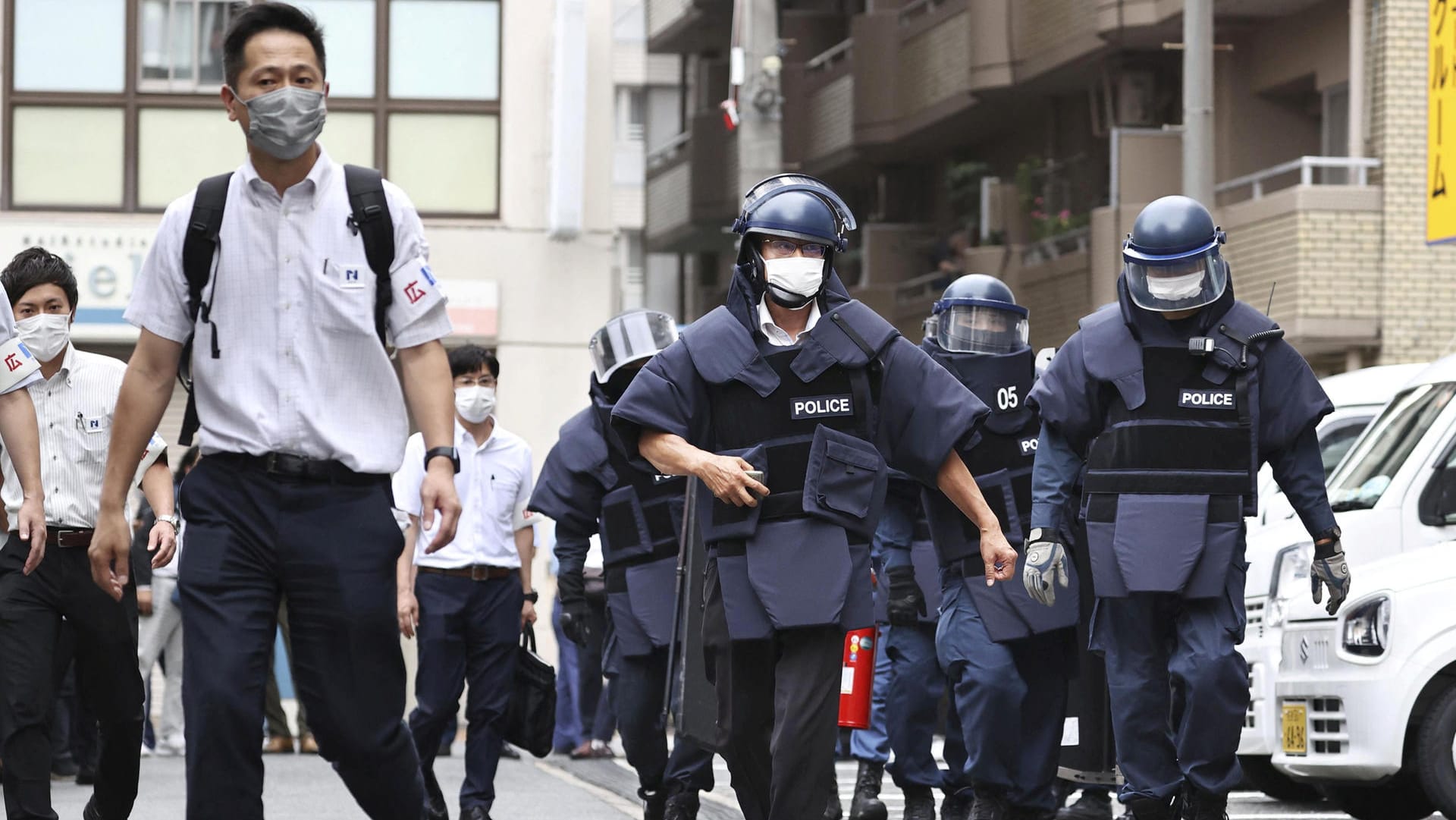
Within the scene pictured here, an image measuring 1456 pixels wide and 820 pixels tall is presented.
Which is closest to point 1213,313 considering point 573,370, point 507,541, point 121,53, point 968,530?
point 968,530

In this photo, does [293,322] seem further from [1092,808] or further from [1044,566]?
[1092,808]

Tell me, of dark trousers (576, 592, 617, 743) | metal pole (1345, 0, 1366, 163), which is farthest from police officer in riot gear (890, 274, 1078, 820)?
metal pole (1345, 0, 1366, 163)

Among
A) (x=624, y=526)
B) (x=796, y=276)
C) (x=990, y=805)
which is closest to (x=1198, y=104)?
(x=624, y=526)

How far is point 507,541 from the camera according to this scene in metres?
12.0

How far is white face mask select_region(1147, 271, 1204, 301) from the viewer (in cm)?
874

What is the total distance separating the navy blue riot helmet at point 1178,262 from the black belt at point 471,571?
4119 millimetres

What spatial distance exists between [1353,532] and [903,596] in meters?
2.39

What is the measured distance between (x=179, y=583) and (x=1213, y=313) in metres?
4.01

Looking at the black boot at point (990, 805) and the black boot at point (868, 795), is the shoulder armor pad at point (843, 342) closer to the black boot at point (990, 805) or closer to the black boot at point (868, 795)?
the black boot at point (990, 805)

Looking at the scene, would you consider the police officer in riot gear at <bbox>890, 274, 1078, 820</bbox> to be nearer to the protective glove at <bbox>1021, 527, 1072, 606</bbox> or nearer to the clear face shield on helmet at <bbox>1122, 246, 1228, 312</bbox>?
the protective glove at <bbox>1021, 527, 1072, 606</bbox>

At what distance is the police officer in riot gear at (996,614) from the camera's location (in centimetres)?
984

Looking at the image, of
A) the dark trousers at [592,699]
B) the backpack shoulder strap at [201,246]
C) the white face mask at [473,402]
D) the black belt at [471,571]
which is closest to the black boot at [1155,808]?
the backpack shoulder strap at [201,246]

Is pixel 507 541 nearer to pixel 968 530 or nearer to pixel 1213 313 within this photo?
pixel 968 530

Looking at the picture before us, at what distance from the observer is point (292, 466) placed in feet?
20.6
